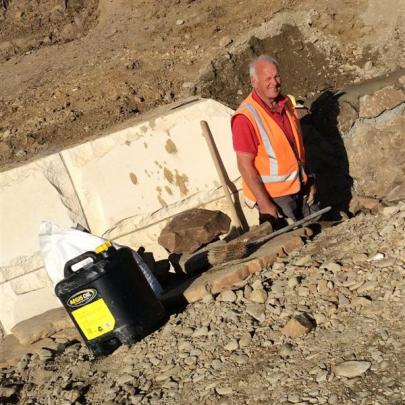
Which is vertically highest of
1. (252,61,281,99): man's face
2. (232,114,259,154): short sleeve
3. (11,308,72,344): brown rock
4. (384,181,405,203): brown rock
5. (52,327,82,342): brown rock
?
(252,61,281,99): man's face

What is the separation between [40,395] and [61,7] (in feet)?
20.8

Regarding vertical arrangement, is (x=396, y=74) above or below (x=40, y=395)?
above

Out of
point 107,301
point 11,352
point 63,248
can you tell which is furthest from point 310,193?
point 11,352

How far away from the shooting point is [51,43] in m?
8.74

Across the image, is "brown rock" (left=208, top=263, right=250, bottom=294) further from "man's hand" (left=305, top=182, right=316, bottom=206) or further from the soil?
the soil

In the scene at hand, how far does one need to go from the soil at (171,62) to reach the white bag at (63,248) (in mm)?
1189

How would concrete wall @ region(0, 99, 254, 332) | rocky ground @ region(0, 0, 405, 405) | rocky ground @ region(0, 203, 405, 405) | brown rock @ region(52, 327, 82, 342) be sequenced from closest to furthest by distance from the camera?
1. rocky ground @ region(0, 203, 405, 405)
2. rocky ground @ region(0, 0, 405, 405)
3. brown rock @ region(52, 327, 82, 342)
4. concrete wall @ region(0, 99, 254, 332)

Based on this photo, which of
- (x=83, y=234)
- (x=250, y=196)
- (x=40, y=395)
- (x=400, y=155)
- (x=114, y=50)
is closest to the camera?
(x=40, y=395)

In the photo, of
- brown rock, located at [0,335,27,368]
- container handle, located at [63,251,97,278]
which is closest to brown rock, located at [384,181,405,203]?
container handle, located at [63,251,97,278]

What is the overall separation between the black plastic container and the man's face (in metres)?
1.83

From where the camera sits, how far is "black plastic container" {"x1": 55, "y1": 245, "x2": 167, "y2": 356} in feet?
14.3

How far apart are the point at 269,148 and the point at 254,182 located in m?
0.30

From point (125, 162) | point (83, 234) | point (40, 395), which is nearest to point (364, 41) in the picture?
point (125, 162)

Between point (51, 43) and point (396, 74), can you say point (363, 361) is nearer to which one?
point (396, 74)
